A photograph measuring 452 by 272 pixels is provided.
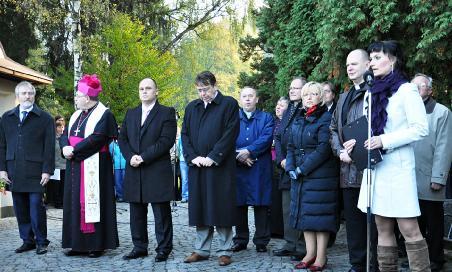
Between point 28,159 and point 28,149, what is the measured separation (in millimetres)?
130

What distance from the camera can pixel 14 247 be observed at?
26.7ft

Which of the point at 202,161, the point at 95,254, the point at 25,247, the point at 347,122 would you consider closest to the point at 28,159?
the point at 25,247

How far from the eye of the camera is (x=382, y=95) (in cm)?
476

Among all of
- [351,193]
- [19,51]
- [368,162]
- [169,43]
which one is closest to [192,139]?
[351,193]

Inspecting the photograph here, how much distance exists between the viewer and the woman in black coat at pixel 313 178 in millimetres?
6000

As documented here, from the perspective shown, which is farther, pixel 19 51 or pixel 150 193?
pixel 19 51

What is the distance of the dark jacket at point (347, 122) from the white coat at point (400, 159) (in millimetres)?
653

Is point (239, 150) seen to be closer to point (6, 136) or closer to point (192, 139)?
point (192, 139)

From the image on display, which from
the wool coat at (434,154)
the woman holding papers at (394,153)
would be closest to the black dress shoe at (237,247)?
the wool coat at (434,154)

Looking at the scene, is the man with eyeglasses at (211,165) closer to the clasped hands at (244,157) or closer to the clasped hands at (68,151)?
the clasped hands at (244,157)

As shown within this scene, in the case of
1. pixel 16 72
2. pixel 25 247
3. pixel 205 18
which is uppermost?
pixel 205 18

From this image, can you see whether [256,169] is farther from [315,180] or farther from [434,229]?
[434,229]

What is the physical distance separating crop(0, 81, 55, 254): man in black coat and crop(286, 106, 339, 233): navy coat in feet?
11.1

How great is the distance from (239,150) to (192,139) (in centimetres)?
75
